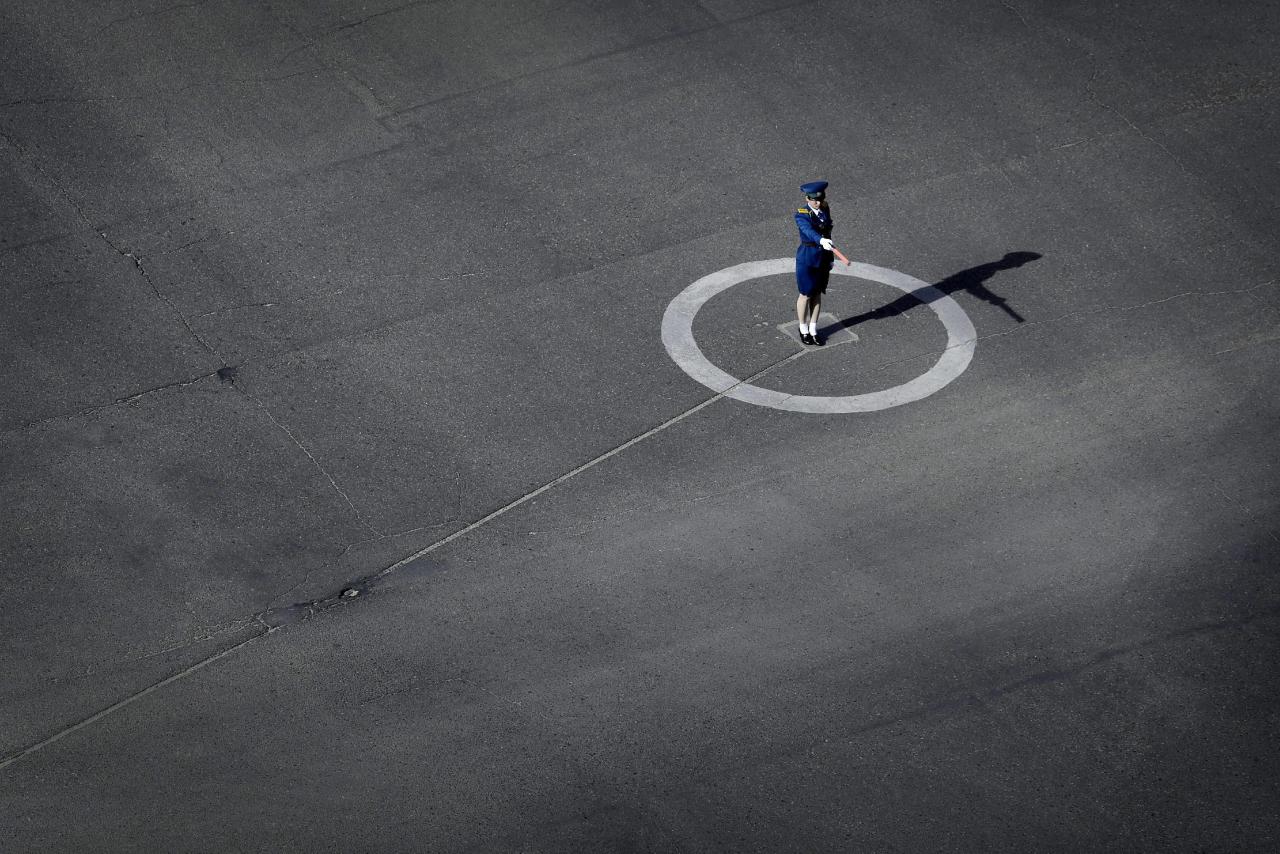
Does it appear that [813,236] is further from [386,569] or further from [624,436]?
[386,569]

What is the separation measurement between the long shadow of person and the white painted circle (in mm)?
29

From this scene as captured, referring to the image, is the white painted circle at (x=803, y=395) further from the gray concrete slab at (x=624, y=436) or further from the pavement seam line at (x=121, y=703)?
the pavement seam line at (x=121, y=703)

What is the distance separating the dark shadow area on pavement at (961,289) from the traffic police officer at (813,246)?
0.66 m

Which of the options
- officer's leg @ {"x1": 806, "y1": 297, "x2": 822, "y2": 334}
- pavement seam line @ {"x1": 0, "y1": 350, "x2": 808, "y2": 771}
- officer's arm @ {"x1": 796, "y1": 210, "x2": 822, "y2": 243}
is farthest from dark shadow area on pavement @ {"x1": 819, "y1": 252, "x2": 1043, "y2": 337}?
officer's arm @ {"x1": 796, "y1": 210, "x2": 822, "y2": 243}

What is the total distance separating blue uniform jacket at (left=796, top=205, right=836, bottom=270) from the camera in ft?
42.7

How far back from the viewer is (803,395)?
13.1 m

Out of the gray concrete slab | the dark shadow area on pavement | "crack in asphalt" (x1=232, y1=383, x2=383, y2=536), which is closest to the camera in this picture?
the gray concrete slab

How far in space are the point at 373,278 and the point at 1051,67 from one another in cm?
887

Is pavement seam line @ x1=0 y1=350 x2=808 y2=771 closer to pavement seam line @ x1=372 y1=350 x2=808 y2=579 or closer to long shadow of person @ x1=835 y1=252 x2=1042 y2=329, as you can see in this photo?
pavement seam line @ x1=372 y1=350 x2=808 y2=579

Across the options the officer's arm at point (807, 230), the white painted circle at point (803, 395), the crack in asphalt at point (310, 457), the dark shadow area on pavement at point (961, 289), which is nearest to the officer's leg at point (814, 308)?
the dark shadow area on pavement at point (961, 289)

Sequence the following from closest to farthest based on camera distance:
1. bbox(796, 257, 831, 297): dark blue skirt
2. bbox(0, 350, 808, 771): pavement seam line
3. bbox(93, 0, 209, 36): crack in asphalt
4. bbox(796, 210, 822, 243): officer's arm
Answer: bbox(0, 350, 808, 771): pavement seam line → bbox(796, 210, 822, 243): officer's arm → bbox(796, 257, 831, 297): dark blue skirt → bbox(93, 0, 209, 36): crack in asphalt

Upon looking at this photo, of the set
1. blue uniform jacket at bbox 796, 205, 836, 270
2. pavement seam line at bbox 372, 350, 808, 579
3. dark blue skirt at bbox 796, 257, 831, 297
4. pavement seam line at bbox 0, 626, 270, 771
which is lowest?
pavement seam line at bbox 0, 626, 270, 771

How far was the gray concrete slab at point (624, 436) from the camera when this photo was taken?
384 inches

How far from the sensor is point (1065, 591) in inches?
437
